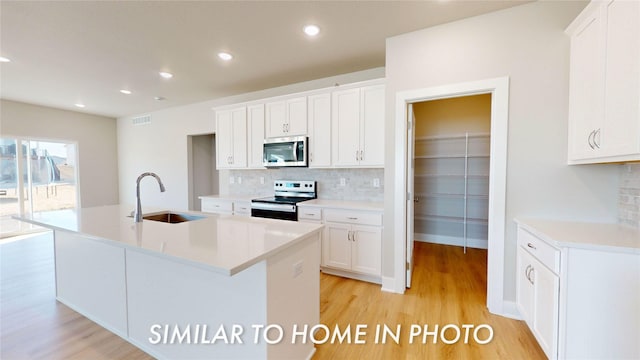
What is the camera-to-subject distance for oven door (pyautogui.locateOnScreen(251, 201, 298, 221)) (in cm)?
342

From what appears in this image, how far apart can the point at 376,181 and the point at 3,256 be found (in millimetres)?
5620

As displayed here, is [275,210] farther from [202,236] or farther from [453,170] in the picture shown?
[453,170]

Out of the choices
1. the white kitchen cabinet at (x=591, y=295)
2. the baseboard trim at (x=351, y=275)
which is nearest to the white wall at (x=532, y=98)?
the white kitchen cabinet at (x=591, y=295)

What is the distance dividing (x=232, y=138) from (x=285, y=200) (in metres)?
1.48

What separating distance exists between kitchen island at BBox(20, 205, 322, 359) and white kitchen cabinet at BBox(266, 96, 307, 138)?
73.3 inches

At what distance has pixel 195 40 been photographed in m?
2.79

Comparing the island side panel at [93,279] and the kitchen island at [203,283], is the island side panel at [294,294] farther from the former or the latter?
the island side panel at [93,279]

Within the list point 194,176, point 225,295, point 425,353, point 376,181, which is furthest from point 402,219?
point 194,176

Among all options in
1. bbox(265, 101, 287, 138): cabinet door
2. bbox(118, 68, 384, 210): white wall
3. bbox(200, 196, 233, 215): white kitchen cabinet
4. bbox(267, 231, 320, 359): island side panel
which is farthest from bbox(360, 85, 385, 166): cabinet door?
bbox(200, 196, 233, 215): white kitchen cabinet

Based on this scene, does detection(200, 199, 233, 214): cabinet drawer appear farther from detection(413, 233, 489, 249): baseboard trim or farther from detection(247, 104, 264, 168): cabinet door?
detection(413, 233, 489, 249): baseboard trim

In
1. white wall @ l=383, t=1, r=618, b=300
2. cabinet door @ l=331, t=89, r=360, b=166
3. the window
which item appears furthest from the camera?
the window

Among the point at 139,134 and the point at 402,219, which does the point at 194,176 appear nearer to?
the point at 139,134

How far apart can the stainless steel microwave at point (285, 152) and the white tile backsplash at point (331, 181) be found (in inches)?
18.5

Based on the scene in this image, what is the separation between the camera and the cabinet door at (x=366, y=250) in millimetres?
2918
